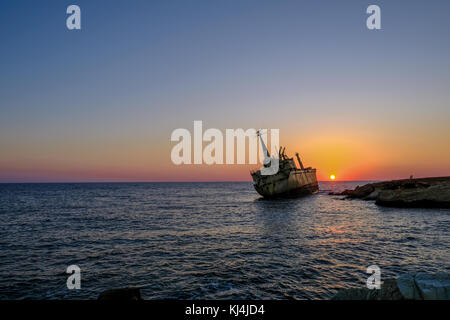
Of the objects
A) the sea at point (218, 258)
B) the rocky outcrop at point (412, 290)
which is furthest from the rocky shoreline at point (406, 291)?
the sea at point (218, 258)

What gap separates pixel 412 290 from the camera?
20.7ft

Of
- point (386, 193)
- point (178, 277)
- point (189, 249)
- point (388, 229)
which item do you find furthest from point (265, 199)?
point (178, 277)

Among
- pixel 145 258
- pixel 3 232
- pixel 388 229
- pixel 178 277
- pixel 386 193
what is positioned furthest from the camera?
pixel 386 193

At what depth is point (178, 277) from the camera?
1159 centimetres

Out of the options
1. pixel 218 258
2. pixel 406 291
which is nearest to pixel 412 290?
pixel 406 291

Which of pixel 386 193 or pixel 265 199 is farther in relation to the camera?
pixel 265 199

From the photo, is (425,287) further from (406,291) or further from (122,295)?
(122,295)

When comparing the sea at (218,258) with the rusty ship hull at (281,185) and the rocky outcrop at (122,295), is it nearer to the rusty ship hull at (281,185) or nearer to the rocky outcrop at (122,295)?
the rocky outcrop at (122,295)

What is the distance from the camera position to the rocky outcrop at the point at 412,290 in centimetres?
597

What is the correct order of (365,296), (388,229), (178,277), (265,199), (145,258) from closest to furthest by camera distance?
(365,296), (178,277), (145,258), (388,229), (265,199)
